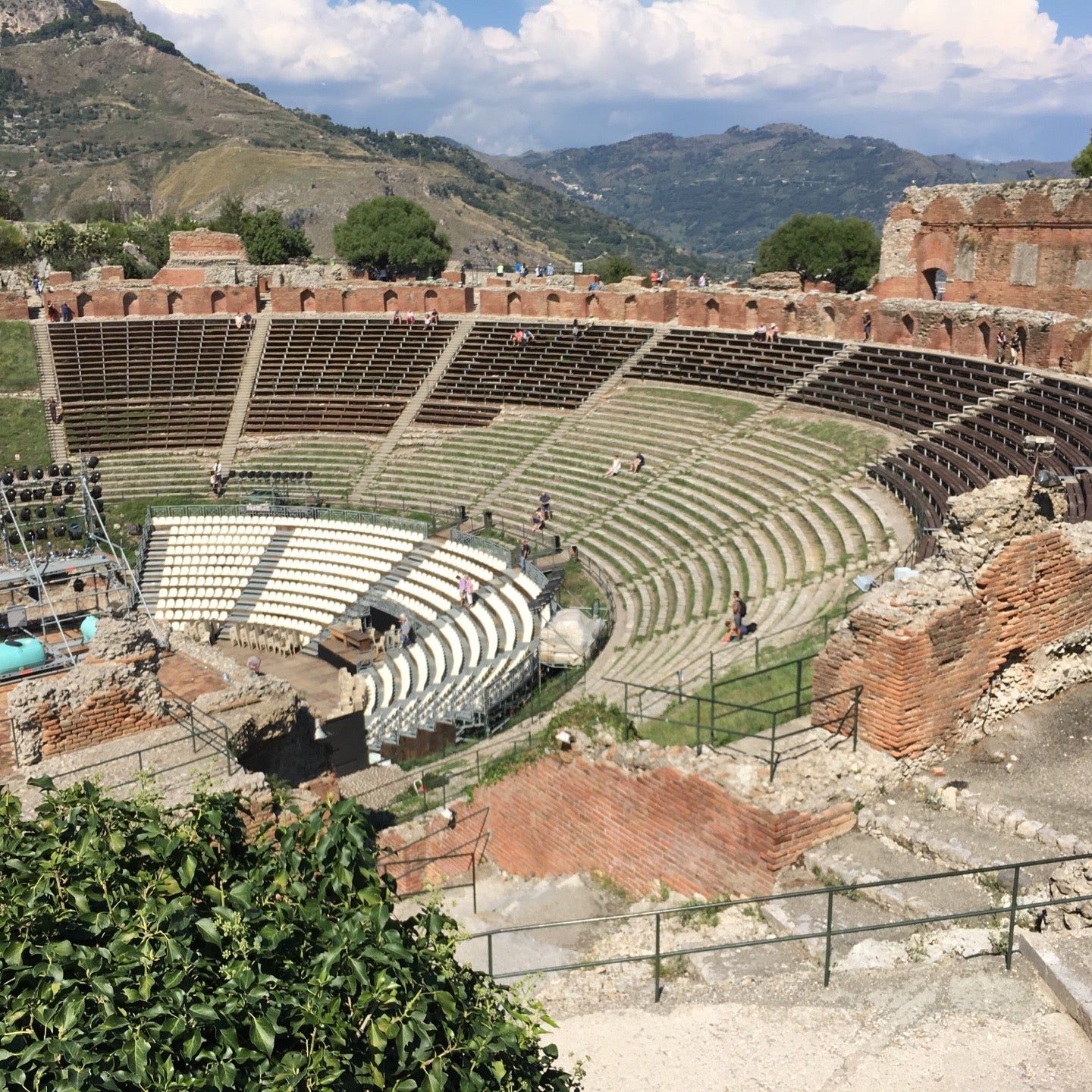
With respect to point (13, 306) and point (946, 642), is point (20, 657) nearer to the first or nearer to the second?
point (946, 642)

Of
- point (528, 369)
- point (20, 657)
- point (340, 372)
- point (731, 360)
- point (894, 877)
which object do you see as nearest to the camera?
point (894, 877)

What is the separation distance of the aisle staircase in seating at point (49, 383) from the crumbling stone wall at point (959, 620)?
31784mm

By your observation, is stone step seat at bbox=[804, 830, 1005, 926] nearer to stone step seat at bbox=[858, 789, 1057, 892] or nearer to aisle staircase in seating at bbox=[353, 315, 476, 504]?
stone step seat at bbox=[858, 789, 1057, 892]

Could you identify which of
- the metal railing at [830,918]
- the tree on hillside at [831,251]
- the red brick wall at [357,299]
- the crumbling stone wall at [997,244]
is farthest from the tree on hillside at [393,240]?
the metal railing at [830,918]

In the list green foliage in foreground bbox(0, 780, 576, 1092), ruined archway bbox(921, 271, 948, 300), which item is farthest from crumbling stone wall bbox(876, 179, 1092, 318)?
green foliage in foreground bbox(0, 780, 576, 1092)

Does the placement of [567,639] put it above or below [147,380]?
below

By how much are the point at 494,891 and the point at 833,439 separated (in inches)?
762

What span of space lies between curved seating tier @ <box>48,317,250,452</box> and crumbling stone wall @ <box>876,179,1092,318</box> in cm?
2495

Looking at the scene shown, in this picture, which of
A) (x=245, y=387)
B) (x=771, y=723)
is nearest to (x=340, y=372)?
(x=245, y=387)

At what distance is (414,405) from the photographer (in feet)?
126

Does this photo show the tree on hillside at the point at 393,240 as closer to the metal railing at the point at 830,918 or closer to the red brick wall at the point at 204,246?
the red brick wall at the point at 204,246

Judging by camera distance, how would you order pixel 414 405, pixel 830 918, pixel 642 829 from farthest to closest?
1. pixel 414 405
2. pixel 642 829
3. pixel 830 918

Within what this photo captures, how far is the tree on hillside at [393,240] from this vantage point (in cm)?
6856

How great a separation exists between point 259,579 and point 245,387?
1212cm
